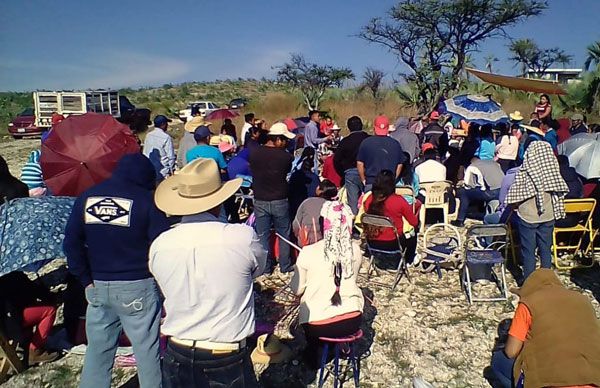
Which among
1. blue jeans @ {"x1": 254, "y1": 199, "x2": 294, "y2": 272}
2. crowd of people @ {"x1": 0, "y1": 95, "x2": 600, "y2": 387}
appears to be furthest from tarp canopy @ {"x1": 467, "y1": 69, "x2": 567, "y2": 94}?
blue jeans @ {"x1": 254, "y1": 199, "x2": 294, "y2": 272}

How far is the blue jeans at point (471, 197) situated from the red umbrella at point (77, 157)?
4.90 metres

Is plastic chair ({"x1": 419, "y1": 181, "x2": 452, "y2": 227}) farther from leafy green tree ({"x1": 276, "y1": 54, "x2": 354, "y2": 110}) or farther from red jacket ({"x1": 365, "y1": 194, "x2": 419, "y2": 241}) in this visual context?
leafy green tree ({"x1": 276, "y1": 54, "x2": 354, "y2": 110})

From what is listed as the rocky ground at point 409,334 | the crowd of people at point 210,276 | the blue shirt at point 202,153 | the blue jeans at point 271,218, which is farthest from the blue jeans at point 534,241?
the blue shirt at point 202,153

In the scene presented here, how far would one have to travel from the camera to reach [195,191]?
2553 millimetres

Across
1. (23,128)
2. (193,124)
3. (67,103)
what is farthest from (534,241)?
(67,103)

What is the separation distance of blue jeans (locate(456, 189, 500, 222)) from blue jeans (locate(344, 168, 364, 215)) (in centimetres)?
162

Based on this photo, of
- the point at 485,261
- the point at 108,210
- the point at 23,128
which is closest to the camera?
the point at 108,210

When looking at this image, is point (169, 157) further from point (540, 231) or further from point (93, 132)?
point (540, 231)

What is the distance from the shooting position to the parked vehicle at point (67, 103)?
24203 millimetres

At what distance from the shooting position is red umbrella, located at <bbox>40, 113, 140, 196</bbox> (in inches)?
167

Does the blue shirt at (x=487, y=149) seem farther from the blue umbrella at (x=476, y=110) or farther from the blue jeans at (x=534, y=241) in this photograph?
the blue jeans at (x=534, y=241)

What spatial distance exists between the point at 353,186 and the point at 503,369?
3637mm

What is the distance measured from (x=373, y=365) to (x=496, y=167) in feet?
13.7

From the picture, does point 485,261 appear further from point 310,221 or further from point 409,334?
point 310,221
